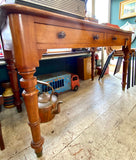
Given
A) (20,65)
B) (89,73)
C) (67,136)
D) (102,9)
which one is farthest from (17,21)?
(102,9)

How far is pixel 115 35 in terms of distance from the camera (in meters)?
1.02

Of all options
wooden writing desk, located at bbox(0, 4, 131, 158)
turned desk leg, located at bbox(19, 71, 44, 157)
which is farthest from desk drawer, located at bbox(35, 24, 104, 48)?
turned desk leg, located at bbox(19, 71, 44, 157)

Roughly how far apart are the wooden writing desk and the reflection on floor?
16 cm

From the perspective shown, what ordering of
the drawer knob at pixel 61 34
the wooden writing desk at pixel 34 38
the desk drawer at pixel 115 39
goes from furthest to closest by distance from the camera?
the desk drawer at pixel 115 39 < the drawer knob at pixel 61 34 < the wooden writing desk at pixel 34 38

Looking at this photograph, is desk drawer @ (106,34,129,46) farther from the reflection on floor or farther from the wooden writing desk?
the reflection on floor

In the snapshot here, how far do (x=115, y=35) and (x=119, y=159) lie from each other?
1042mm

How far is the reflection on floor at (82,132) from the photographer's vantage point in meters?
0.60

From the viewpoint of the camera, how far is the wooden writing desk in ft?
1.34

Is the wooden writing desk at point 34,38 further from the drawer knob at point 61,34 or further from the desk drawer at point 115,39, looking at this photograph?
the desk drawer at point 115,39

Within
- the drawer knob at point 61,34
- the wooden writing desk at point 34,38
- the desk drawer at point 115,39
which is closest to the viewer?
the wooden writing desk at point 34,38

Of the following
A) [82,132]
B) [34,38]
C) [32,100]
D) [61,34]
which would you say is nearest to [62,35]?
[61,34]

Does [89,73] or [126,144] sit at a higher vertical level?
[89,73]

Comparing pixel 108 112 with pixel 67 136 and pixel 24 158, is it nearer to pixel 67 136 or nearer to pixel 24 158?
pixel 67 136

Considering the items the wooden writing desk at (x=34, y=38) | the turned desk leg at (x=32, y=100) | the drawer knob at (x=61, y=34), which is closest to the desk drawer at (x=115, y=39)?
the wooden writing desk at (x=34, y=38)
